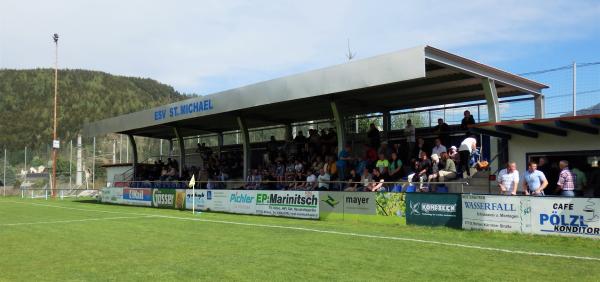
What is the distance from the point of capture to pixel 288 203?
2134 centimetres

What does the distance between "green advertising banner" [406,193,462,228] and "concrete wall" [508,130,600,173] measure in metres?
3.01

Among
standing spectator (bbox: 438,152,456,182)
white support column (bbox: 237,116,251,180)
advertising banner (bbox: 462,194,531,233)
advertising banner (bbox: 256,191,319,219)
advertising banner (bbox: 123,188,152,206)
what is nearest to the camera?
advertising banner (bbox: 462,194,531,233)

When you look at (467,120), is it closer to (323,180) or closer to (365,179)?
(365,179)

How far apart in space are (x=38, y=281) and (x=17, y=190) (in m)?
52.9

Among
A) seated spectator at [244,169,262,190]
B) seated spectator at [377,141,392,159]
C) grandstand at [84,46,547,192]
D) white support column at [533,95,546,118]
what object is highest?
grandstand at [84,46,547,192]

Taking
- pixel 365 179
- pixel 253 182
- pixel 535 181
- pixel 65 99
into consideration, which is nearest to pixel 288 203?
pixel 253 182

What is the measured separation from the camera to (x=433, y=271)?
8820 millimetres

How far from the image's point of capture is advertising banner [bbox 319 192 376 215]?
1823 centimetres

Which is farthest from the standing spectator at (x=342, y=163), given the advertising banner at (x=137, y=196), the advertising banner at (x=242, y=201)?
the advertising banner at (x=137, y=196)

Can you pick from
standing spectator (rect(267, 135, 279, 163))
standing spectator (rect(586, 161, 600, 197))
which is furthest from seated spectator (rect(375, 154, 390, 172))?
standing spectator (rect(267, 135, 279, 163))

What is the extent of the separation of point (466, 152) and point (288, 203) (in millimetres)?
7399

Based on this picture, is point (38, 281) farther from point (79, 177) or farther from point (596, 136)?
point (79, 177)

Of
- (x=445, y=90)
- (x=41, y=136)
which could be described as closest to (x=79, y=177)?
(x=445, y=90)

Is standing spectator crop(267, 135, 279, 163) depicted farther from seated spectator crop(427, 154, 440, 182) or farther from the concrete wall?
the concrete wall
